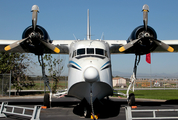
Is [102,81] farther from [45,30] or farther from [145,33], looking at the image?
[45,30]

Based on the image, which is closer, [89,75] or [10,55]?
[89,75]

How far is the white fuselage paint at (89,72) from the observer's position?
24.7ft

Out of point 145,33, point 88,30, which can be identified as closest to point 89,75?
point 145,33

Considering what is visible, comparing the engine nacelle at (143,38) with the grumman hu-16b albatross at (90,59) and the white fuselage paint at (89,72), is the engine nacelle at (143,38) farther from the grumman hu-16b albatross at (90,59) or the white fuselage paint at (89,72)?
the white fuselage paint at (89,72)

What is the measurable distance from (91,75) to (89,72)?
6.0 inches

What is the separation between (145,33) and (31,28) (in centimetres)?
660

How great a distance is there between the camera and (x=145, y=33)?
1083cm

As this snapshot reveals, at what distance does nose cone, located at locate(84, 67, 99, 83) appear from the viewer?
713cm

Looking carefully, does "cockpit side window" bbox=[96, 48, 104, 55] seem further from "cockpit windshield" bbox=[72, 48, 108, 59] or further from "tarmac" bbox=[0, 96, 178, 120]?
"tarmac" bbox=[0, 96, 178, 120]

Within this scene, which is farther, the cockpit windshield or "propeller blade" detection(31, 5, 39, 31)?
"propeller blade" detection(31, 5, 39, 31)

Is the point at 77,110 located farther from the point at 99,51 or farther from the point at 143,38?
the point at 143,38

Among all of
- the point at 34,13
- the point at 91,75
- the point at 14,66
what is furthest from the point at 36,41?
the point at 14,66

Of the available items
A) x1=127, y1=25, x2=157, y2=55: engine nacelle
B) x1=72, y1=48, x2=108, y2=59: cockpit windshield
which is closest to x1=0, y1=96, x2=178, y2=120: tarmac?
x1=72, y1=48, x2=108, y2=59: cockpit windshield

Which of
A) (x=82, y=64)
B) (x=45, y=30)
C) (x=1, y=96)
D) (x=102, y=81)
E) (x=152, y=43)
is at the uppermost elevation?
(x=45, y=30)
